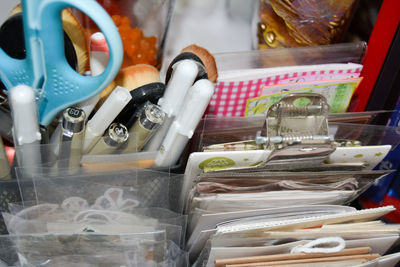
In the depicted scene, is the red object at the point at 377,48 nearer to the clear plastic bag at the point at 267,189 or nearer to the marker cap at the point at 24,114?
the clear plastic bag at the point at 267,189

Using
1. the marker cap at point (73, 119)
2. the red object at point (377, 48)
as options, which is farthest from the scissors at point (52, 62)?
the red object at point (377, 48)

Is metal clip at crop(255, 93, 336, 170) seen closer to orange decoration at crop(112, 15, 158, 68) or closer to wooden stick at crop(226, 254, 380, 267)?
wooden stick at crop(226, 254, 380, 267)

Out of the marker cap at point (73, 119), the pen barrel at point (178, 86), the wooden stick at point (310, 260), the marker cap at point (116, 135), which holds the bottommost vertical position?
the wooden stick at point (310, 260)

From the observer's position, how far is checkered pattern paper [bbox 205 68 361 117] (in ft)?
1.91

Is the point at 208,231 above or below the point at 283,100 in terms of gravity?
below

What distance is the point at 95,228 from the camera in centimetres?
46

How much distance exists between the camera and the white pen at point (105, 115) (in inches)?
17.9

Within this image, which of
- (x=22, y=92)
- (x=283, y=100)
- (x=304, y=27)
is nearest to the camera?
(x=22, y=92)

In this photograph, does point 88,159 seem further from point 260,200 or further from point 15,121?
point 260,200

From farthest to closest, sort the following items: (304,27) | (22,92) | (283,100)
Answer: (304,27) < (283,100) < (22,92)

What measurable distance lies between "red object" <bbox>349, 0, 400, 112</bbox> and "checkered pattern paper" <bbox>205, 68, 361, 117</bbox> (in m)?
0.03

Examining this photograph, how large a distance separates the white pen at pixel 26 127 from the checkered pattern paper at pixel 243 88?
244mm

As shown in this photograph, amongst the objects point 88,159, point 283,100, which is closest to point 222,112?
point 283,100

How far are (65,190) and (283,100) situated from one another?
0.92ft
